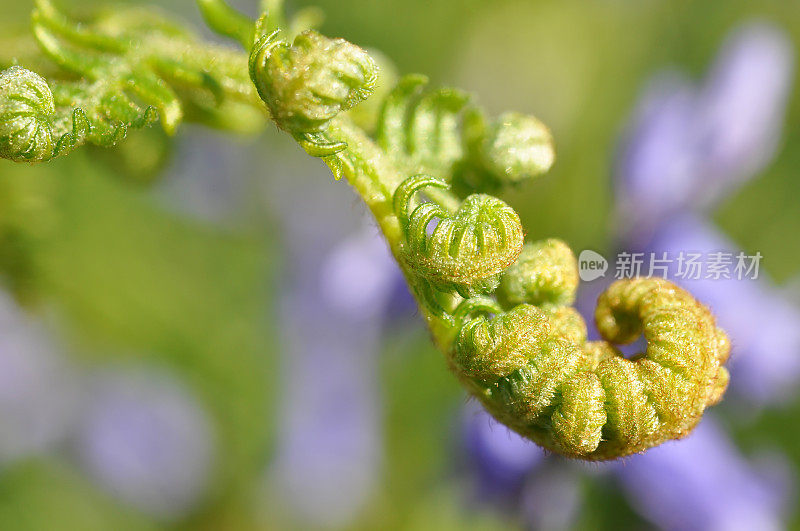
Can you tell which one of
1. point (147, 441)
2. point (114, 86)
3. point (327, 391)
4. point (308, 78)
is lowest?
point (147, 441)

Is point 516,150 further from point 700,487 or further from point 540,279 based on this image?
point 700,487

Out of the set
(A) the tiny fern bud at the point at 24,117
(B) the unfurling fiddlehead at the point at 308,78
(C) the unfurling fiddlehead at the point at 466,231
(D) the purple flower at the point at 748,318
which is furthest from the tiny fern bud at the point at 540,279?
(D) the purple flower at the point at 748,318

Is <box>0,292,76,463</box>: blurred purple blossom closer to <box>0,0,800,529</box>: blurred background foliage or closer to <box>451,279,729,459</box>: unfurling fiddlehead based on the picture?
<box>0,0,800,529</box>: blurred background foliage

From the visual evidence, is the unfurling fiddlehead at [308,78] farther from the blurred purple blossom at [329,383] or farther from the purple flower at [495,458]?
the blurred purple blossom at [329,383]

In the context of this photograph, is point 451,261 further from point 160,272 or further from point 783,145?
point 783,145

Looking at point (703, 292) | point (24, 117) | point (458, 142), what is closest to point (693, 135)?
point (703, 292)

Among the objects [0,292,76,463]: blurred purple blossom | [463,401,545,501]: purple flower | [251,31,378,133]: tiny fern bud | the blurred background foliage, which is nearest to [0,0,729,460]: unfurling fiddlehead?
Result: [251,31,378,133]: tiny fern bud
